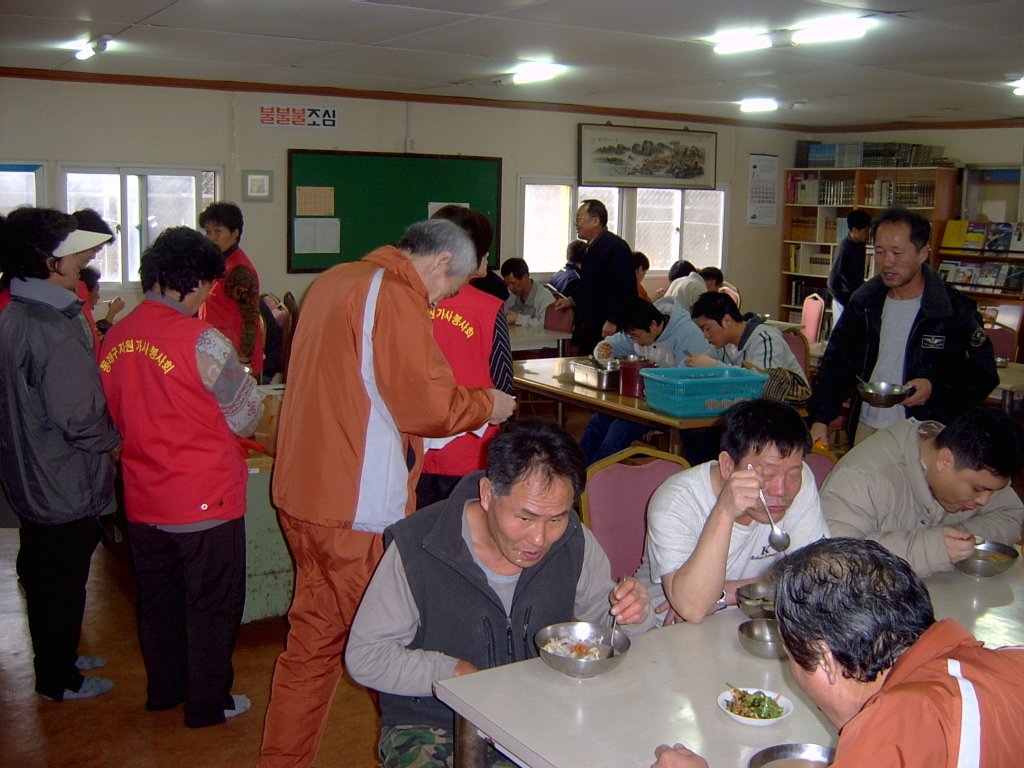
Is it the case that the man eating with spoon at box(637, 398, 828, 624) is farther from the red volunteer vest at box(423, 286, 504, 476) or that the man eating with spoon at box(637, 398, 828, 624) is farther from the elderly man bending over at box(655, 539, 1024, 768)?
the red volunteer vest at box(423, 286, 504, 476)

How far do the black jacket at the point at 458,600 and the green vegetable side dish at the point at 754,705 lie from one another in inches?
17.0

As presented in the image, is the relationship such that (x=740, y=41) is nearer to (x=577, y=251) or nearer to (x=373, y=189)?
(x=577, y=251)

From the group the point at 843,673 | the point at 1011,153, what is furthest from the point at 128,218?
the point at 1011,153

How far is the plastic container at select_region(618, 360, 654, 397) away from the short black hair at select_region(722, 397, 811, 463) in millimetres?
2255

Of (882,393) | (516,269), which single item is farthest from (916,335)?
(516,269)

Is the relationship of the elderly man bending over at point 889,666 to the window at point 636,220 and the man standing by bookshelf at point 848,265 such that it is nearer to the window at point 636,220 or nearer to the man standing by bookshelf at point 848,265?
the man standing by bookshelf at point 848,265

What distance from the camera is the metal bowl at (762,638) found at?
1910 mm

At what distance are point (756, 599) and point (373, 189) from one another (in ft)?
20.6

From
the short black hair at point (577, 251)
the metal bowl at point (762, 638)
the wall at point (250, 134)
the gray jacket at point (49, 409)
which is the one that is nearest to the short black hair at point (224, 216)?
the gray jacket at point (49, 409)

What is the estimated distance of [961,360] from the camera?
352 cm

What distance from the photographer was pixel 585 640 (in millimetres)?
1905

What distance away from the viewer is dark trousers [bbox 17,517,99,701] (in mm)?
2922

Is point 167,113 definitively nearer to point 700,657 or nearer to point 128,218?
point 128,218

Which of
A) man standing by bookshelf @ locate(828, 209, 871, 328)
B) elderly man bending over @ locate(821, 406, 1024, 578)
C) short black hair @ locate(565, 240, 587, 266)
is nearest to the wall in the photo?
short black hair @ locate(565, 240, 587, 266)
